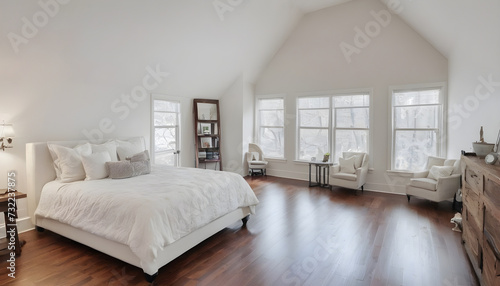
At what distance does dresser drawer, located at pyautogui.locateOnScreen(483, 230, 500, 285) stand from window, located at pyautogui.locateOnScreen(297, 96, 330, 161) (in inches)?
165

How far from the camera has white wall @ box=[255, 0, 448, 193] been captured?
5.17 metres

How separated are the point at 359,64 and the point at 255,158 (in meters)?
3.46

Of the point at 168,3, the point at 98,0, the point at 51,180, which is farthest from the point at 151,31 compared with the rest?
the point at 51,180

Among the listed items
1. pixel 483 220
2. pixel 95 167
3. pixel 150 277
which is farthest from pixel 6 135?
pixel 483 220

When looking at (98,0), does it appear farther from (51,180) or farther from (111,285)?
(111,285)

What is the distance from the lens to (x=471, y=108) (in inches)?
150

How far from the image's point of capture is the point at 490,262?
1.90 meters

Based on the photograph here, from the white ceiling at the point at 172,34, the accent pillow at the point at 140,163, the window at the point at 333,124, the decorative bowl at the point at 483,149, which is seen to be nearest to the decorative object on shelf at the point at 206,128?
the white ceiling at the point at 172,34

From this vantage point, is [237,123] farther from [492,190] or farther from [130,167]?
[492,190]

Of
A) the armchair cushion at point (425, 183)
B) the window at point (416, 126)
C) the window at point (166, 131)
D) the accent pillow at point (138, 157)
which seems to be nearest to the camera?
the accent pillow at point (138, 157)

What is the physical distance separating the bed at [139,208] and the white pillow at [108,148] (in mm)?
329

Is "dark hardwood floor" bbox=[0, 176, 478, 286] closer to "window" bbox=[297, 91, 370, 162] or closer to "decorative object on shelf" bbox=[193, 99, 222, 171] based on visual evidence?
"window" bbox=[297, 91, 370, 162]

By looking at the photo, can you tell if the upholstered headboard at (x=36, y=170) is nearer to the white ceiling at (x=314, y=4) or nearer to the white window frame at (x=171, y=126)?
the white window frame at (x=171, y=126)

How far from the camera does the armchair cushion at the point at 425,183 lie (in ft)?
14.4
